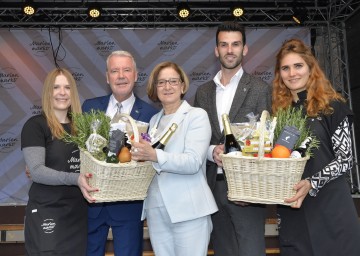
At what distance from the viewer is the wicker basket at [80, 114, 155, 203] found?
2.14 metres

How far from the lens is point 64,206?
8.02 ft

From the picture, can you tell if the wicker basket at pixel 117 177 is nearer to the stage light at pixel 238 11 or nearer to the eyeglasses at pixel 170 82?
the eyeglasses at pixel 170 82

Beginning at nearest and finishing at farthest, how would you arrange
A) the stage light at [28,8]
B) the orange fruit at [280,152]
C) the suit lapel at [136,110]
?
1. the orange fruit at [280,152]
2. the suit lapel at [136,110]
3. the stage light at [28,8]

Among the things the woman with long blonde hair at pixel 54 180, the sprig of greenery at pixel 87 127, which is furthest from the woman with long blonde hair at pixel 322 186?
the woman with long blonde hair at pixel 54 180

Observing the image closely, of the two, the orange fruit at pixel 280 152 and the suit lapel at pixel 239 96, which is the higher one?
the suit lapel at pixel 239 96

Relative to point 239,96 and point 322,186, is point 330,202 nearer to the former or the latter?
point 322,186

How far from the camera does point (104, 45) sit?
→ 744 cm

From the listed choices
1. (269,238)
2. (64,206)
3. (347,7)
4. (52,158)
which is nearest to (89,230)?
(64,206)

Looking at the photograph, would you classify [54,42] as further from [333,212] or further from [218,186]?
[333,212]

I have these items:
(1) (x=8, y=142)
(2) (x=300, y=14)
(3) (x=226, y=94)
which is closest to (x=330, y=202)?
(3) (x=226, y=94)

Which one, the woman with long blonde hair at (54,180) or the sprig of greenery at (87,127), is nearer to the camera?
the sprig of greenery at (87,127)

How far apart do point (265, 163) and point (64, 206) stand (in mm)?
1156

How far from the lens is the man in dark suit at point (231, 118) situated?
2564mm

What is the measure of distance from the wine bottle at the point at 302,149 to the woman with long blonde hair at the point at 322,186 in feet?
0.46
